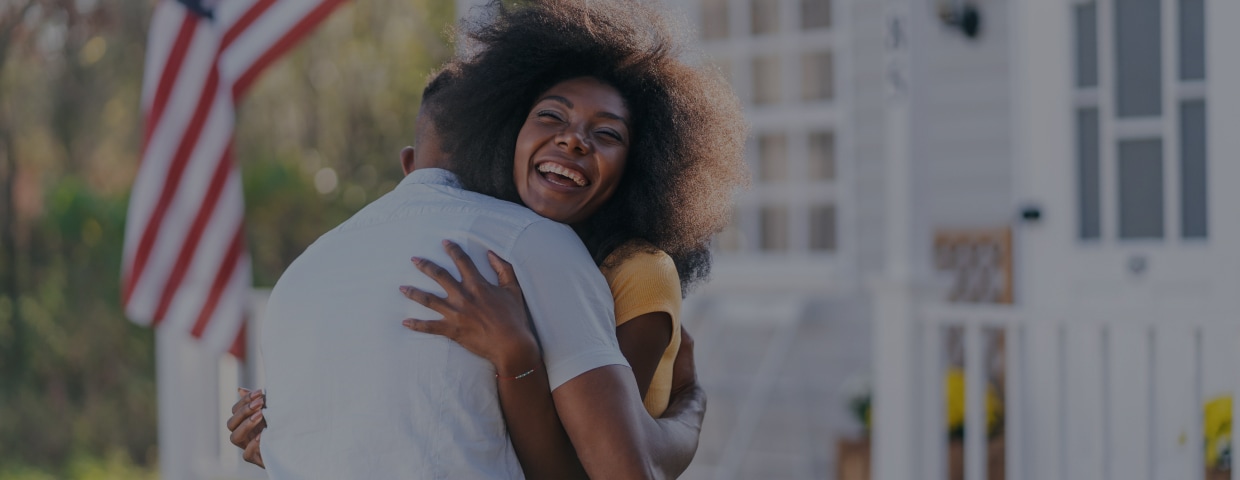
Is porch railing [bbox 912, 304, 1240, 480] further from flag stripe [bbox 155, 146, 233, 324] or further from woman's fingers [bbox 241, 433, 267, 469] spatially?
flag stripe [bbox 155, 146, 233, 324]

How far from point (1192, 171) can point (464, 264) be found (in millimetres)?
3649

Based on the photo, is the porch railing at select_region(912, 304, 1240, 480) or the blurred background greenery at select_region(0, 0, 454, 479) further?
the blurred background greenery at select_region(0, 0, 454, 479)

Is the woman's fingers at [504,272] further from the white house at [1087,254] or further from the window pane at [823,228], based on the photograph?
the window pane at [823,228]

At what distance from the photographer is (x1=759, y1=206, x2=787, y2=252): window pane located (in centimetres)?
655

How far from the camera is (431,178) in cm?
205

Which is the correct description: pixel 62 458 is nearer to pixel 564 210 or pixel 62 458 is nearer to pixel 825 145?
pixel 825 145

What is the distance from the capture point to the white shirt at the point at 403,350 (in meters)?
1.71

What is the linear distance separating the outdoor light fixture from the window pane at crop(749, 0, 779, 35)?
2.96ft

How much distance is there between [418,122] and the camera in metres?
2.30

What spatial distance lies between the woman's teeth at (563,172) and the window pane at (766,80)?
4.61m

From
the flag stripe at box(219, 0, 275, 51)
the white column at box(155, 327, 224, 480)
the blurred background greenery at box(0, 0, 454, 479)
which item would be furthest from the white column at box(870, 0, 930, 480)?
the blurred background greenery at box(0, 0, 454, 479)

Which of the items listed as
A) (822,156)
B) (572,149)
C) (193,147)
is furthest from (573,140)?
(822,156)

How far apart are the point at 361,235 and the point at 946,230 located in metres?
4.57

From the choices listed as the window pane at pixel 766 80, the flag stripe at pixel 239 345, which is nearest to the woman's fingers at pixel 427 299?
the flag stripe at pixel 239 345
